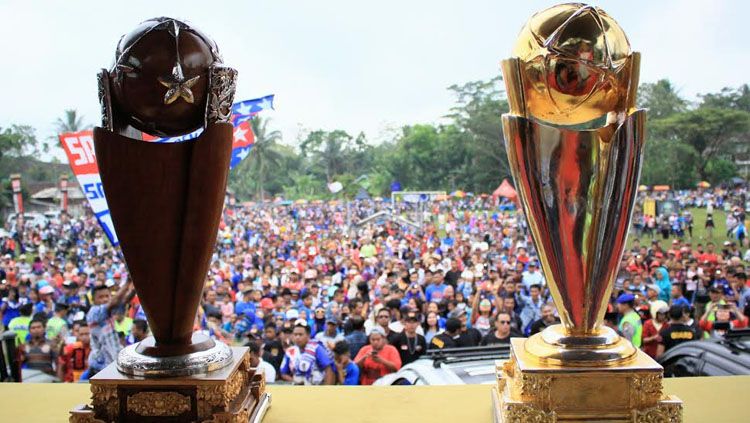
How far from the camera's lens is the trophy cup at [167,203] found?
2.10 metres

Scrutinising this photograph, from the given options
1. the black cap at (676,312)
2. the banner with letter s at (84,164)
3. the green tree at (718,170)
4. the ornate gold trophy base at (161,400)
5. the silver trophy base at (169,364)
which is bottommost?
the black cap at (676,312)

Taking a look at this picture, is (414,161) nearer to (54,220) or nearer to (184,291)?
(54,220)

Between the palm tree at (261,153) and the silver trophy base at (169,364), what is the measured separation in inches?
2071

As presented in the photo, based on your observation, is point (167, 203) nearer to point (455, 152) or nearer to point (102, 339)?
point (102, 339)

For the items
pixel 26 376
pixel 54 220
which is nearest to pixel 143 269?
pixel 26 376

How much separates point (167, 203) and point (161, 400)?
2.33 ft

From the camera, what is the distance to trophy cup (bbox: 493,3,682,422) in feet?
6.64

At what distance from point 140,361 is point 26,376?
454 centimetres

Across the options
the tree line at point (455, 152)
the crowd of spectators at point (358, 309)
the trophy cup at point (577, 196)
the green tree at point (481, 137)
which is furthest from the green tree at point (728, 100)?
the trophy cup at point (577, 196)

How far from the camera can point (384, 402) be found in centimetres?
257

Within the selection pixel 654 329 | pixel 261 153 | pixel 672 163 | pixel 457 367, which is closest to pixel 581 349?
pixel 457 367

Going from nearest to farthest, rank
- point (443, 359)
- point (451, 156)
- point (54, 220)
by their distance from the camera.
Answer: point (443, 359) → point (54, 220) → point (451, 156)

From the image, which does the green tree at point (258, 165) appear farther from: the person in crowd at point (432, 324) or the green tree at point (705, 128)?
the person in crowd at point (432, 324)

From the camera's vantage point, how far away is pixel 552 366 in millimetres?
2068
